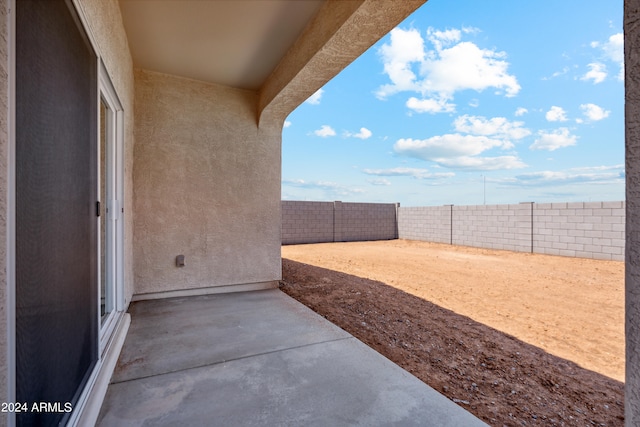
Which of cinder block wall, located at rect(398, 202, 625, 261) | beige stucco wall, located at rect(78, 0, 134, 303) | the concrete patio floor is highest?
beige stucco wall, located at rect(78, 0, 134, 303)

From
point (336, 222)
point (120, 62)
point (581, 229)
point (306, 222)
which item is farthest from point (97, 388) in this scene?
point (336, 222)

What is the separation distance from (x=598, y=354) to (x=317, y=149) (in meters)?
11.2

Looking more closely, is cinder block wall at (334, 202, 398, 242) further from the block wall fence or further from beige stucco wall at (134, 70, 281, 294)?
beige stucco wall at (134, 70, 281, 294)

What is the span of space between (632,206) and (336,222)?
11.4 meters

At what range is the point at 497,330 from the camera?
9.86 feet

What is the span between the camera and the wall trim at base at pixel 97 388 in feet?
4.37

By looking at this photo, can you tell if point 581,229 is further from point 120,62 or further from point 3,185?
point 3,185

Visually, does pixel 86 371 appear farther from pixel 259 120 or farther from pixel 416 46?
pixel 416 46

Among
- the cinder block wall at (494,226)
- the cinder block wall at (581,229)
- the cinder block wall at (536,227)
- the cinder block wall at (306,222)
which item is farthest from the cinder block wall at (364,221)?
the cinder block wall at (581,229)

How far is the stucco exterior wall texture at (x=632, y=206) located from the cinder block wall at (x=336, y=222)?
403 inches

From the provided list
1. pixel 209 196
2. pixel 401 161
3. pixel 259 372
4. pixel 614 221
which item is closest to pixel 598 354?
pixel 259 372

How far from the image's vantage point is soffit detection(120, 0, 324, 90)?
2414 mm

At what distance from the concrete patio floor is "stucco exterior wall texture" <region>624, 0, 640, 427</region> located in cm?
92

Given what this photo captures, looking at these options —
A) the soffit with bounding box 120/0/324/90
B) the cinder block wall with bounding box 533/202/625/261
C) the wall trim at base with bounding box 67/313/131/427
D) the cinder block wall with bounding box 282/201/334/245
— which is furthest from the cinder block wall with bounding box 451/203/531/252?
the wall trim at base with bounding box 67/313/131/427
